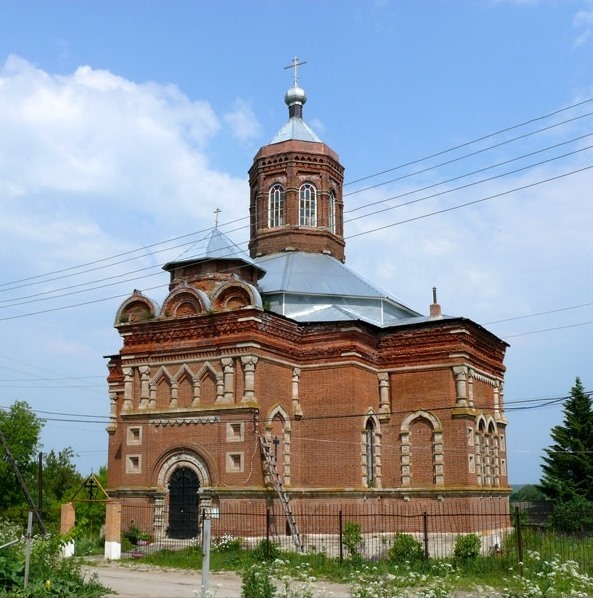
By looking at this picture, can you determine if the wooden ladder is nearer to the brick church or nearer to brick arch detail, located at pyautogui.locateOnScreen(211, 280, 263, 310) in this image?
the brick church

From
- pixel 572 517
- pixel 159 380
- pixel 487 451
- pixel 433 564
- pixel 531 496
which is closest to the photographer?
pixel 433 564

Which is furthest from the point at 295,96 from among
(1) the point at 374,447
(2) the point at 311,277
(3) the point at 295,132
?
(1) the point at 374,447

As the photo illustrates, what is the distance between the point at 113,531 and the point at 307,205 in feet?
49.4

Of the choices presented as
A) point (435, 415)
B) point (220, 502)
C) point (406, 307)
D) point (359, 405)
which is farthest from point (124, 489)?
point (406, 307)

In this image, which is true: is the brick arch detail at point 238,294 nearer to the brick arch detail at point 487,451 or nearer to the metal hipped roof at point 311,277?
the metal hipped roof at point 311,277

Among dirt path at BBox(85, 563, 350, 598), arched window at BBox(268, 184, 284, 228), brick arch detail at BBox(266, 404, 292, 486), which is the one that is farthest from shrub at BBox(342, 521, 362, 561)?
arched window at BBox(268, 184, 284, 228)

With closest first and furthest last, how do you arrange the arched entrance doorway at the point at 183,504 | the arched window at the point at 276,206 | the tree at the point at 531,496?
the arched entrance doorway at the point at 183,504, the arched window at the point at 276,206, the tree at the point at 531,496

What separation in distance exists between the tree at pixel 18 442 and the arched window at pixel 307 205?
20.6 meters

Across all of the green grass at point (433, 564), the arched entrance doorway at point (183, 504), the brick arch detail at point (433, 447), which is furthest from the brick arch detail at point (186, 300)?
the brick arch detail at point (433, 447)

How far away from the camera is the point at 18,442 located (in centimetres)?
4209

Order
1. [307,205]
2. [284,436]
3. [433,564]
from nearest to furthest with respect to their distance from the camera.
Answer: [433,564] → [284,436] → [307,205]

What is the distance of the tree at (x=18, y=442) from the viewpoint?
40781mm

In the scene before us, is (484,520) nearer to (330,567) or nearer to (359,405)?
(359,405)

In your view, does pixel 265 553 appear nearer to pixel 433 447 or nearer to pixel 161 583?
pixel 161 583
